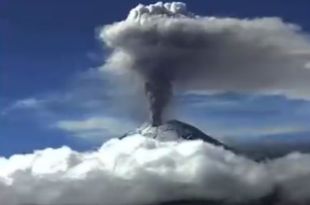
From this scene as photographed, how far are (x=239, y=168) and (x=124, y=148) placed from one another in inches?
274

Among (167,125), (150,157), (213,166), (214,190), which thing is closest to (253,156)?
(167,125)

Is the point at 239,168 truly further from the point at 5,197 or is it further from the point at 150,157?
the point at 5,197

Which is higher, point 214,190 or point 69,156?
point 214,190

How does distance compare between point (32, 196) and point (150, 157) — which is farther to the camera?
point (150, 157)

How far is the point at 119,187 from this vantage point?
25922 mm

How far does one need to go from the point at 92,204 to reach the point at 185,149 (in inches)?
282

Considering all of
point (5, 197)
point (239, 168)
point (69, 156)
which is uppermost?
point (239, 168)

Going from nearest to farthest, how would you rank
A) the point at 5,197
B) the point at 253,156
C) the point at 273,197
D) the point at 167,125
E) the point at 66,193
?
the point at 5,197
the point at 253,156
the point at 167,125
the point at 66,193
the point at 273,197

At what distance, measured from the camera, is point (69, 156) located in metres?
18.8

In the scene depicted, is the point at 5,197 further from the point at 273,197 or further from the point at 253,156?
the point at 273,197

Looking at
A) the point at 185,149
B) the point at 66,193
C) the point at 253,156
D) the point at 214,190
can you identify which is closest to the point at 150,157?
the point at 185,149

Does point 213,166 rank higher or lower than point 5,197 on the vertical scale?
higher

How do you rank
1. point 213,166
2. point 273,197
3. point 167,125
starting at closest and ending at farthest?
point 167,125 → point 213,166 → point 273,197

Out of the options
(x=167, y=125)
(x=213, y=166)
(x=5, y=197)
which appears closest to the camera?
(x=5, y=197)
